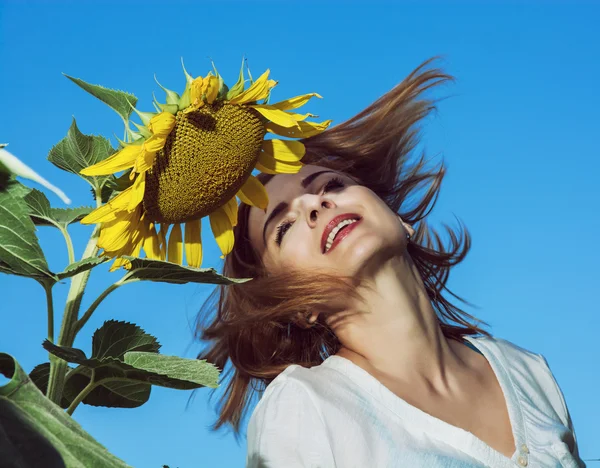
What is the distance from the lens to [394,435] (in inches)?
77.0

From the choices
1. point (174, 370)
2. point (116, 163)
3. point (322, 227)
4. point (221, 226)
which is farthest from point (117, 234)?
point (322, 227)

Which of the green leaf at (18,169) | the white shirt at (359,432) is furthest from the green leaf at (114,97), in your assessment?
the white shirt at (359,432)

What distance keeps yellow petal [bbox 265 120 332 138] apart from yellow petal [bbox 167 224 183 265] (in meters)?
0.28

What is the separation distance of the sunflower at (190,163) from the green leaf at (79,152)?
0.02 metres

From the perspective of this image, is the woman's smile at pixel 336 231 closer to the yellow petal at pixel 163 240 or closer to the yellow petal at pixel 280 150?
the yellow petal at pixel 280 150

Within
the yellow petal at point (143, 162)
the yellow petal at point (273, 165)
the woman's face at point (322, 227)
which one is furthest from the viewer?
the woman's face at point (322, 227)

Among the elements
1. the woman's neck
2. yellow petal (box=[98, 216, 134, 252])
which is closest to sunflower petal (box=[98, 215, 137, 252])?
yellow petal (box=[98, 216, 134, 252])

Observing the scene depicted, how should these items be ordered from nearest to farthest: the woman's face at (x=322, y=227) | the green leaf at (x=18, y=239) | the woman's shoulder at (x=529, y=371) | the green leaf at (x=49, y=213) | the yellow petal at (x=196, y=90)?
the green leaf at (x=18, y=239) < the green leaf at (x=49, y=213) < the yellow petal at (x=196, y=90) < the woman's face at (x=322, y=227) < the woman's shoulder at (x=529, y=371)

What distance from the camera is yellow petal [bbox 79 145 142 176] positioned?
1.02m

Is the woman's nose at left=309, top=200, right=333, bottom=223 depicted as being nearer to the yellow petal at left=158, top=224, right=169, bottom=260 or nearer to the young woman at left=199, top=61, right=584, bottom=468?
the young woman at left=199, top=61, right=584, bottom=468

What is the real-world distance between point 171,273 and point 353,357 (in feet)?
4.89

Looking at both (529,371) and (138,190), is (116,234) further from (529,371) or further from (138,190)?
(529,371)

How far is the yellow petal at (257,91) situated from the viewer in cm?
129

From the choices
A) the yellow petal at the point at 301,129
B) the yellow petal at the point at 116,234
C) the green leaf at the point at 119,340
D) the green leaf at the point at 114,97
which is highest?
the yellow petal at the point at 301,129
